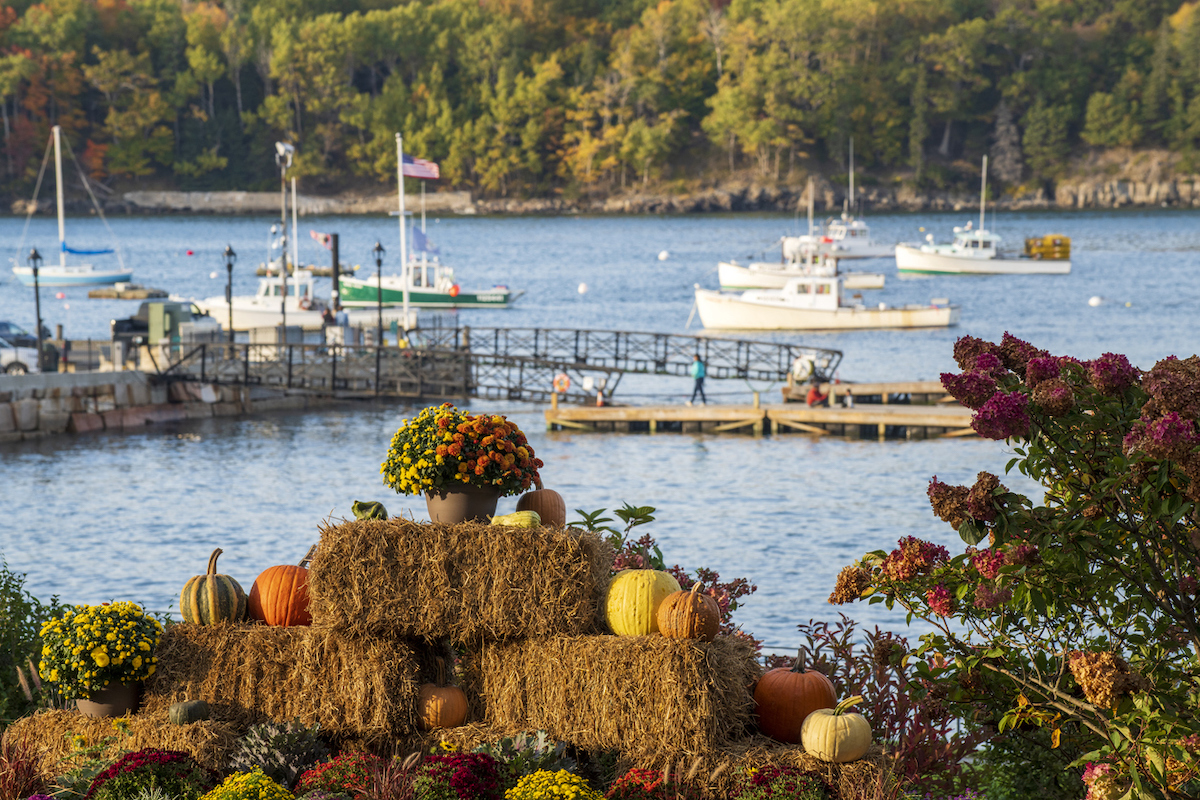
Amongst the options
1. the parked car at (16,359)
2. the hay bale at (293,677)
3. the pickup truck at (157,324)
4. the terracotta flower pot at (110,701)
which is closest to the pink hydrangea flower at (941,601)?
the hay bale at (293,677)

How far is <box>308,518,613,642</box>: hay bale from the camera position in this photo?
21.3 feet

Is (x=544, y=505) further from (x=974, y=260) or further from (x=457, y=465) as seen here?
(x=974, y=260)

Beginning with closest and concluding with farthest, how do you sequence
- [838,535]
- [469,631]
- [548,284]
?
1. [469,631]
2. [838,535]
3. [548,284]

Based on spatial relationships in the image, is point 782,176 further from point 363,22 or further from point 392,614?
point 392,614

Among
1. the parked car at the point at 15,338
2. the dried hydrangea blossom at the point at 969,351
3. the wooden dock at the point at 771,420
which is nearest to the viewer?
the dried hydrangea blossom at the point at 969,351

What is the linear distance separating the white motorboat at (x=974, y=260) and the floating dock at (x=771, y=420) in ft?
193

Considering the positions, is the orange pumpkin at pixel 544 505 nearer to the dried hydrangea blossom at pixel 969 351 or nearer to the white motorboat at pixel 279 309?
the dried hydrangea blossom at pixel 969 351

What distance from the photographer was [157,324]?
117ft

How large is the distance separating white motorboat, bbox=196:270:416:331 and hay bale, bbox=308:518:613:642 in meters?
36.9

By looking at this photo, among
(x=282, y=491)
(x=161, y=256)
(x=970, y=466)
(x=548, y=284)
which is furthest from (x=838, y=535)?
(x=161, y=256)

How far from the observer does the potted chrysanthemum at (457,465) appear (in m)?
6.97

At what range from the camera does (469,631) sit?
6.53 metres

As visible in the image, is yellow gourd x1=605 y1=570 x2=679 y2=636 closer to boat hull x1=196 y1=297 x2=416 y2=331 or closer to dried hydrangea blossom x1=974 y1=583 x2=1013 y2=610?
dried hydrangea blossom x1=974 y1=583 x2=1013 y2=610

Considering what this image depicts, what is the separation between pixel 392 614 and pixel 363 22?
15915 centimetres
